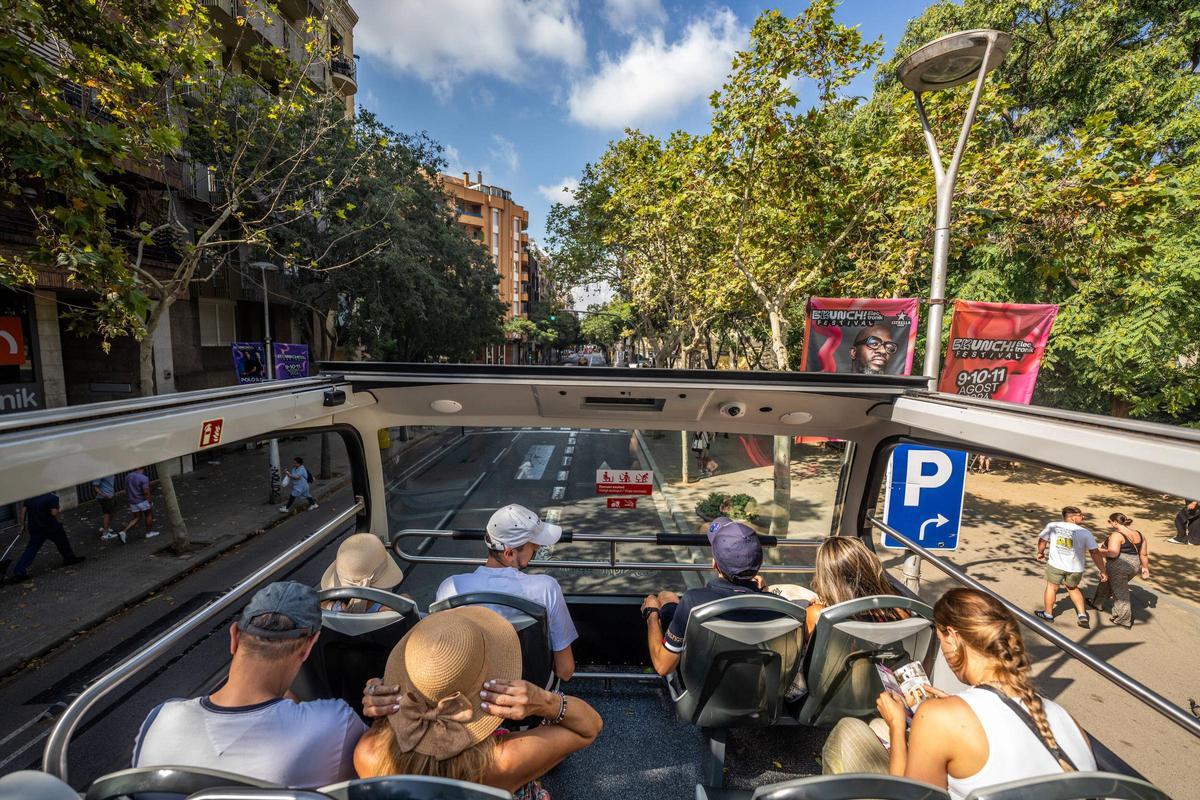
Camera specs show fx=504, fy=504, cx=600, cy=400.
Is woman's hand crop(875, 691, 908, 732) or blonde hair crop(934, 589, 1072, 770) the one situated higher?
blonde hair crop(934, 589, 1072, 770)

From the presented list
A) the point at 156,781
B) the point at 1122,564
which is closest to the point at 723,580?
the point at 156,781

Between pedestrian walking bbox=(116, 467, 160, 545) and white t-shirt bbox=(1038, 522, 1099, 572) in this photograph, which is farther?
pedestrian walking bbox=(116, 467, 160, 545)

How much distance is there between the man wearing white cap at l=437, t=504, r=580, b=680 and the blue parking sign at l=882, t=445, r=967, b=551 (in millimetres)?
3954

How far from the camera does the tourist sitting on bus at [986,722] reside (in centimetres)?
158

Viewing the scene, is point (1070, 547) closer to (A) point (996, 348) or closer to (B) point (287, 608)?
(A) point (996, 348)

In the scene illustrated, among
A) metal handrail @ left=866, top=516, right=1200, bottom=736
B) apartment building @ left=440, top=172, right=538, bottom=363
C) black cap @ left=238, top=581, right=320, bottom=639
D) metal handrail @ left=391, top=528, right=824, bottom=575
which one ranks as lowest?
metal handrail @ left=391, top=528, right=824, bottom=575

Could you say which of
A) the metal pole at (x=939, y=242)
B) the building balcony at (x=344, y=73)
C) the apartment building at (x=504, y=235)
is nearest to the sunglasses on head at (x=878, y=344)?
the metal pole at (x=939, y=242)

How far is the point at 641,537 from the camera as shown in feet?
12.8

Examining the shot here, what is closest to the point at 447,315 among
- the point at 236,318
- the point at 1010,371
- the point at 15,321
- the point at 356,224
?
the point at 356,224

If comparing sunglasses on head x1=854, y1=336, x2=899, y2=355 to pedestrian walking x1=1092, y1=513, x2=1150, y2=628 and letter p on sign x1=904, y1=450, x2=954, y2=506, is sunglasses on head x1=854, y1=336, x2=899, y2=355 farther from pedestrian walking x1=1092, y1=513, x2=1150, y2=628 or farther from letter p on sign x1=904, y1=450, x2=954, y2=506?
pedestrian walking x1=1092, y1=513, x2=1150, y2=628

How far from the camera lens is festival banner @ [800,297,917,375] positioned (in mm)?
6418

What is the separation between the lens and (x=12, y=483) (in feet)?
4.30

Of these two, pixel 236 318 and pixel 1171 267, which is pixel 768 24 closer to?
pixel 1171 267

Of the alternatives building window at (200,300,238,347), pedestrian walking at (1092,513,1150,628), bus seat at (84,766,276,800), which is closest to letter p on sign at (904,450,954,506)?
pedestrian walking at (1092,513,1150,628)
